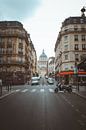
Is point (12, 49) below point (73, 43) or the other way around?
below

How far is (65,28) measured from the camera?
69000 mm

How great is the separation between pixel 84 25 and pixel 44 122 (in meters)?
61.4

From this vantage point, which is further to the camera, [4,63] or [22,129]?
[4,63]

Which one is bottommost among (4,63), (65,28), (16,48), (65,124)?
(65,124)

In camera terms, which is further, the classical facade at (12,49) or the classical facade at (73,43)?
the classical facade at (12,49)

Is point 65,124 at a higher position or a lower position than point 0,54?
lower

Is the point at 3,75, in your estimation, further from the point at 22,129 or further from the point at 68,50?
the point at 22,129

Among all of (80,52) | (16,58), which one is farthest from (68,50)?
(16,58)

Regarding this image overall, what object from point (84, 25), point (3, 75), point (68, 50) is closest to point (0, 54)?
point (3, 75)

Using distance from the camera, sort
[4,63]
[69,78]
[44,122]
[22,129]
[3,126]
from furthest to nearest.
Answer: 1. [4,63]
2. [69,78]
3. [44,122]
4. [3,126]
5. [22,129]

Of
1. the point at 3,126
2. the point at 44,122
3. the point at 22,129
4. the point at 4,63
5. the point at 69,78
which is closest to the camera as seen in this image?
the point at 22,129

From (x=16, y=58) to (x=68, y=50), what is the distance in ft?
54.4

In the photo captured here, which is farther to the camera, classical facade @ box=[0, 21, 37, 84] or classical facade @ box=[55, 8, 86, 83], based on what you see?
classical facade @ box=[0, 21, 37, 84]

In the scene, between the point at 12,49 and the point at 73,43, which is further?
the point at 12,49
